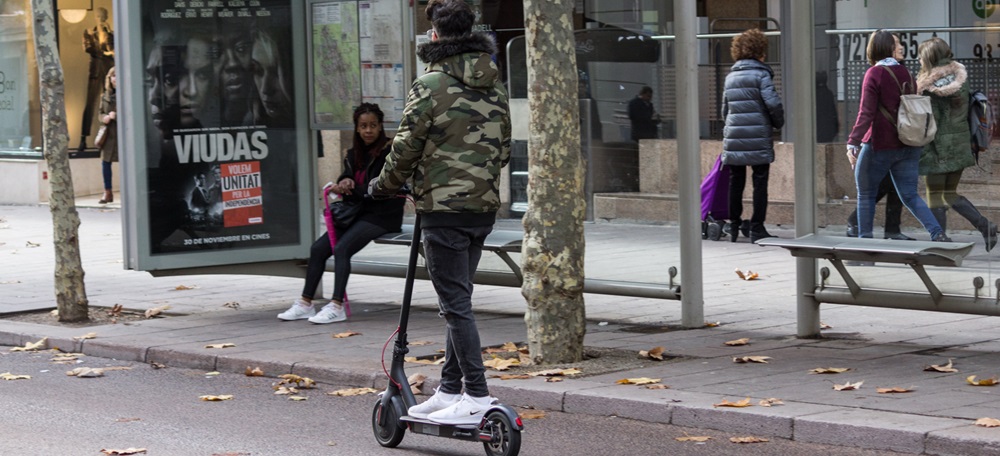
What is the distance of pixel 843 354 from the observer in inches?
313

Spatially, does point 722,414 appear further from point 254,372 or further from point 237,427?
point 254,372

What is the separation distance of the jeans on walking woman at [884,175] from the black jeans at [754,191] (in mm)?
4838

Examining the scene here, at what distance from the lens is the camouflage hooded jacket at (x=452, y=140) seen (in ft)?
19.6

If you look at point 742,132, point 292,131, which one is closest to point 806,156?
point 292,131

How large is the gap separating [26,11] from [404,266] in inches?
555

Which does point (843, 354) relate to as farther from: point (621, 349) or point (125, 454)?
point (125, 454)

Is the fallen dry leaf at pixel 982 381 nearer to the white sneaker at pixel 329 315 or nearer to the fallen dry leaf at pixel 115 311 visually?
the white sneaker at pixel 329 315

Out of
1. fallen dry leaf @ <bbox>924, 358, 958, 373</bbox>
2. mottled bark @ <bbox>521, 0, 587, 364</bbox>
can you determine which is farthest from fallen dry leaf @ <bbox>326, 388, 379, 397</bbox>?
fallen dry leaf @ <bbox>924, 358, 958, 373</bbox>

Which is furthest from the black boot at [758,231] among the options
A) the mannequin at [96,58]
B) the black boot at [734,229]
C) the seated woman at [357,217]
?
the mannequin at [96,58]

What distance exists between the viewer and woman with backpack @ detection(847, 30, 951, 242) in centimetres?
831

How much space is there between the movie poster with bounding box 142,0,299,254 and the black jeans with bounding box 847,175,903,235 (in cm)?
424

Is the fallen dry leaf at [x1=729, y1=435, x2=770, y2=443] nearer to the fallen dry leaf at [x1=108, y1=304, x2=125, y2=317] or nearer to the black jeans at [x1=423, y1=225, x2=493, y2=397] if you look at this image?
the black jeans at [x1=423, y1=225, x2=493, y2=397]

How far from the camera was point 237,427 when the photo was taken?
684cm

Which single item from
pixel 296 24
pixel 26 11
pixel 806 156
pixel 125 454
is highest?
pixel 26 11
